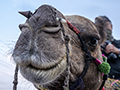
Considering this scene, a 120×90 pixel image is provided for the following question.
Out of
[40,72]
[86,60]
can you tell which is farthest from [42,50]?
[86,60]

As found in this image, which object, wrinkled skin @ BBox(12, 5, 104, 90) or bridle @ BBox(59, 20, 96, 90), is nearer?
wrinkled skin @ BBox(12, 5, 104, 90)

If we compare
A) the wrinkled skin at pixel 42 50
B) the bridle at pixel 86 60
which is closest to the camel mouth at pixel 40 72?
the wrinkled skin at pixel 42 50

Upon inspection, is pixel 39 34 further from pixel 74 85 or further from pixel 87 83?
pixel 87 83

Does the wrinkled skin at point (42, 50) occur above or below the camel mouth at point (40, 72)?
above

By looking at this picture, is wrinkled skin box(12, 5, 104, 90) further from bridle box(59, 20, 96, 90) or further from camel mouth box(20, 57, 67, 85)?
bridle box(59, 20, 96, 90)

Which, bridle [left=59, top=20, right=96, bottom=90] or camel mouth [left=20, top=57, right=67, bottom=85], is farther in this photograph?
bridle [left=59, top=20, right=96, bottom=90]

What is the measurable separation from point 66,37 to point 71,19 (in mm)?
1029

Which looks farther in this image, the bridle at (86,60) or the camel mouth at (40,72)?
the bridle at (86,60)

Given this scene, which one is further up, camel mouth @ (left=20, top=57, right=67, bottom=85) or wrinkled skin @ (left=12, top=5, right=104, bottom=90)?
wrinkled skin @ (left=12, top=5, right=104, bottom=90)

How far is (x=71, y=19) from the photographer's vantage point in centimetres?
234

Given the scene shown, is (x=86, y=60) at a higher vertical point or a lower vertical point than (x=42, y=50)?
lower

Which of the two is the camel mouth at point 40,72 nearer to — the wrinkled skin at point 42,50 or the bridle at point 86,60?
the wrinkled skin at point 42,50

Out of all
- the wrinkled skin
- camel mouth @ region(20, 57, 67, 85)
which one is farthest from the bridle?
camel mouth @ region(20, 57, 67, 85)

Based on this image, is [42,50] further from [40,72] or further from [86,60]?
[86,60]
